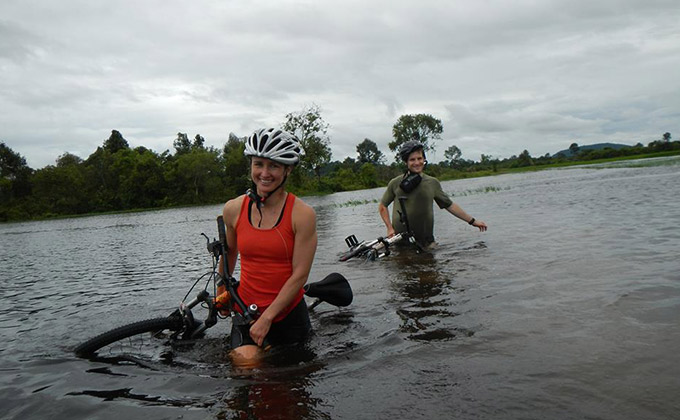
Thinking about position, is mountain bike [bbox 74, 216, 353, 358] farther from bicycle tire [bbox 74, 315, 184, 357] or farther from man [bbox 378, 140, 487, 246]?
man [bbox 378, 140, 487, 246]

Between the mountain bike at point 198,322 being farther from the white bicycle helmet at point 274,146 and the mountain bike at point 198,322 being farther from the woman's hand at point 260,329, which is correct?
the white bicycle helmet at point 274,146

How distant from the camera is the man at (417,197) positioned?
33.4 feet

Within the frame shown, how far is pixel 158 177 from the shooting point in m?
95.3

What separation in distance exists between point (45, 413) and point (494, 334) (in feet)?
14.0

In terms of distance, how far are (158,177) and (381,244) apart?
9302 cm

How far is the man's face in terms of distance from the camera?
10148mm

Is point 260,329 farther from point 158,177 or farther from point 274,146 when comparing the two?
point 158,177

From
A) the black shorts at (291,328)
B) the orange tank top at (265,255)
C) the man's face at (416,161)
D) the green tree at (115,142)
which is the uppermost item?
the green tree at (115,142)

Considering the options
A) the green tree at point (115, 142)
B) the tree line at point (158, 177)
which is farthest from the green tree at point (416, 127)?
the green tree at point (115, 142)

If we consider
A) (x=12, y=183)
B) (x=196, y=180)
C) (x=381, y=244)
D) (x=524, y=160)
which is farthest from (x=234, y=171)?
(x=381, y=244)

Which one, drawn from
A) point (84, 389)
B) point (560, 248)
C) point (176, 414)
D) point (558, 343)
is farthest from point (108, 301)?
point (560, 248)

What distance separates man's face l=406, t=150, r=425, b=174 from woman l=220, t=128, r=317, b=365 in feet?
18.1

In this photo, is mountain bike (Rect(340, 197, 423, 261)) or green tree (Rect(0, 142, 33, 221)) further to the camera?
green tree (Rect(0, 142, 33, 221))

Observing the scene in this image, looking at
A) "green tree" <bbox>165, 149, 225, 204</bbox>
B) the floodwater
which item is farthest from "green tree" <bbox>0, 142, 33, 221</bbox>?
the floodwater
